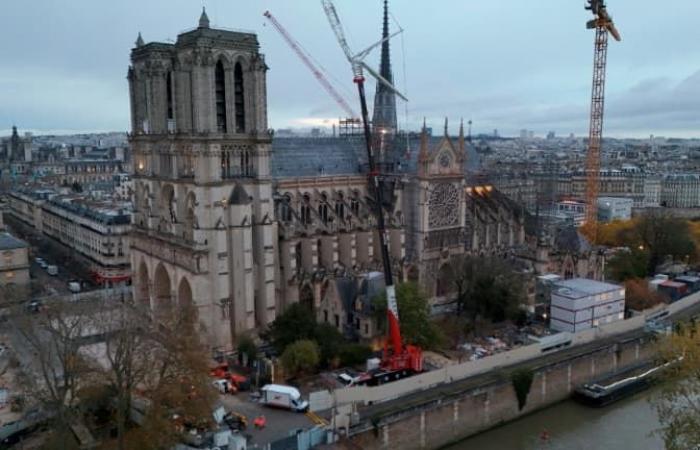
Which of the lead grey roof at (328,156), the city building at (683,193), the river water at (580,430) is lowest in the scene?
the river water at (580,430)

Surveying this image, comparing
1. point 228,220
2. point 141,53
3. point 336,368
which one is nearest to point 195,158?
point 228,220

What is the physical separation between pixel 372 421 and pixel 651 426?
63.9 feet

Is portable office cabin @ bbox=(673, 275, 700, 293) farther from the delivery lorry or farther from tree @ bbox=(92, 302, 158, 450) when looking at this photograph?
tree @ bbox=(92, 302, 158, 450)

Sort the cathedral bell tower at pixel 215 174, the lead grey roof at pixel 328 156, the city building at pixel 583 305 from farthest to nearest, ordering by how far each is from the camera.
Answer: the lead grey roof at pixel 328 156, the city building at pixel 583 305, the cathedral bell tower at pixel 215 174

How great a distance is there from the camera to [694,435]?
27.7 meters

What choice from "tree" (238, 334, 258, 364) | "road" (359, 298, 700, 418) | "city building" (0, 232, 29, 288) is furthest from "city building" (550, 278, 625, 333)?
"city building" (0, 232, 29, 288)

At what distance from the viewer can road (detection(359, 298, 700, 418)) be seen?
125 ft

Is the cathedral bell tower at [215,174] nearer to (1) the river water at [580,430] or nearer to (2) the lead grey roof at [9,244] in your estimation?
(2) the lead grey roof at [9,244]

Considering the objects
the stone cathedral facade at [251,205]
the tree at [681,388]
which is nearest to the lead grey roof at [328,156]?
the stone cathedral facade at [251,205]

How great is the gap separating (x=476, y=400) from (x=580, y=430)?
7360 millimetres

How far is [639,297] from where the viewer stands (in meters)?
58.2

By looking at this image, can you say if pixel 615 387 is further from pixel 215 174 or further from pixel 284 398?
pixel 215 174

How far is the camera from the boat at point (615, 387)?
147ft

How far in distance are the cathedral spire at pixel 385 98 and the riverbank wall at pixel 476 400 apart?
3386 cm
